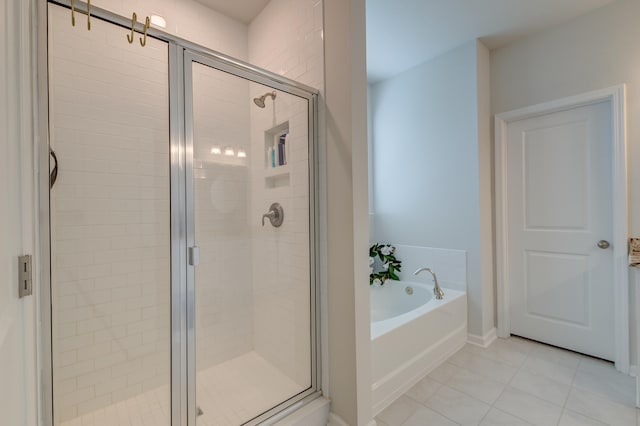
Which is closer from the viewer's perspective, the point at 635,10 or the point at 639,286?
the point at 639,286

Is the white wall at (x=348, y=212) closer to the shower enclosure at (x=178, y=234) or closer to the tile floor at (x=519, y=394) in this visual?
the shower enclosure at (x=178, y=234)

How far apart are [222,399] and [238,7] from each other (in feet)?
8.38

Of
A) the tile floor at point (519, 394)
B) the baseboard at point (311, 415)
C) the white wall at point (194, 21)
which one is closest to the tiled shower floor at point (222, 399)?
the baseboard at point (311, 415)

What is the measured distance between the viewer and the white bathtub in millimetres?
1840

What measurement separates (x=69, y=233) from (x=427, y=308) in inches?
93.0

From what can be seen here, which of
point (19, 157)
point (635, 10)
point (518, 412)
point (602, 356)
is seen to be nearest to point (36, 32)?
point (19, 157)

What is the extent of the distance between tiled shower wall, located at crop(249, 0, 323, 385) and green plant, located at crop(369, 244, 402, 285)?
1.35m

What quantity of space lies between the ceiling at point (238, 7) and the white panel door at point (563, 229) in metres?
2.38

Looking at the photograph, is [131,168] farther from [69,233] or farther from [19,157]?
[19,157]

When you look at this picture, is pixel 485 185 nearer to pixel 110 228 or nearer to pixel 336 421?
pixel 336 421

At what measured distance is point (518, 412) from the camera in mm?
1720

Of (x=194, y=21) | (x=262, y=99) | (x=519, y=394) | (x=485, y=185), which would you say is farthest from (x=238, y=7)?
(x=519, y=394)

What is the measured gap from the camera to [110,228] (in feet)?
5.77

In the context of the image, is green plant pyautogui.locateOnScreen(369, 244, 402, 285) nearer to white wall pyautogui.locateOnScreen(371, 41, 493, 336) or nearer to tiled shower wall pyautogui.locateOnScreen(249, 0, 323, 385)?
white wall pyautogui.locateOnScreen(371, 41, 493, 336)
